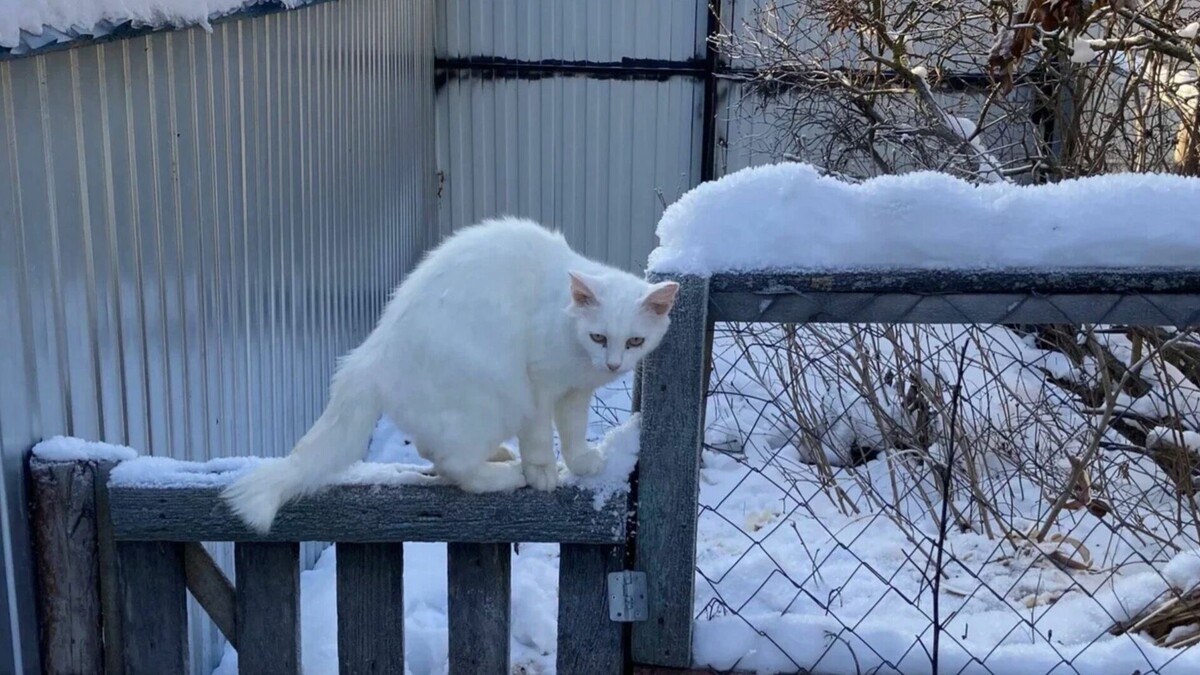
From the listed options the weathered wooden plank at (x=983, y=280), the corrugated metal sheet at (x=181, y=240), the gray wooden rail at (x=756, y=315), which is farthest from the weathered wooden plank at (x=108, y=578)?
the weathered wooden plank at (x=983, y=280)

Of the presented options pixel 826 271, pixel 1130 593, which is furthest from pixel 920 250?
pixel 1130 593

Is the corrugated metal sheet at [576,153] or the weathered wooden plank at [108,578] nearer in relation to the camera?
the weathered wooden plank at [108,578]

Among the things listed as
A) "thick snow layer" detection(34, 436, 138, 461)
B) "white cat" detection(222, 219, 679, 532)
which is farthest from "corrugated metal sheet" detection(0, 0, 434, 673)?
"white cat" detection(222, 219, 679, 532)

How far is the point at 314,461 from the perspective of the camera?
85.1 inches

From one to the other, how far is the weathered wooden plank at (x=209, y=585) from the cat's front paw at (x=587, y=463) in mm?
778

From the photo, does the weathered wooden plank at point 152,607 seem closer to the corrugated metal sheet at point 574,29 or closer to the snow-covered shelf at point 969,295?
the snow-covered shelf at point 969,295

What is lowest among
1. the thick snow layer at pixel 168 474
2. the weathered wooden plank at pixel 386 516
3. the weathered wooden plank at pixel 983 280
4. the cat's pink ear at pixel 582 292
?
the weathered wooden plank at pixel 386 516

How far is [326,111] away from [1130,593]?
3803 mm

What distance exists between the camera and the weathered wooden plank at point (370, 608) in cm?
227

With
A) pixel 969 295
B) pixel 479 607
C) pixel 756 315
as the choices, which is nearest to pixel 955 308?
pixel 969 295

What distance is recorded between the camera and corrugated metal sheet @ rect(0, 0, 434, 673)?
83.0 inches

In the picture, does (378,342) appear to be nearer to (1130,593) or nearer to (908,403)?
(1130,593)

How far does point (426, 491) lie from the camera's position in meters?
2.20

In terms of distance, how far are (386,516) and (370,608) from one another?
0.84 feet
